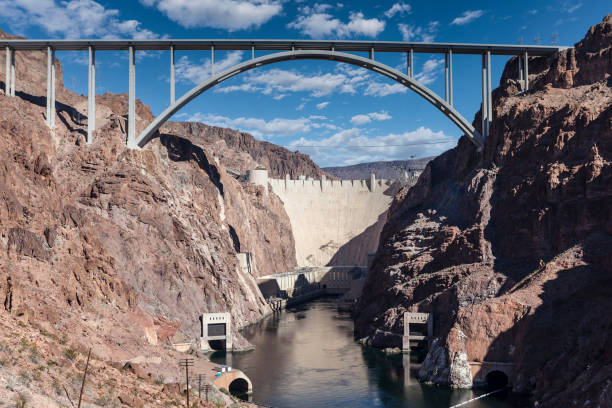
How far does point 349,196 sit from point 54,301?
110 meters

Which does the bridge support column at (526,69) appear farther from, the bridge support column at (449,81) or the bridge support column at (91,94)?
the bridge support column at (91,94)

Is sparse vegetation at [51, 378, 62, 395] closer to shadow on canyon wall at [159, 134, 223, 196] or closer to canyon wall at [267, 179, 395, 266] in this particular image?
shadow on canyon wall at [159, 134, 223, 196]

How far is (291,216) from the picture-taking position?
455ft

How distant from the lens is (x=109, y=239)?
6178 cm

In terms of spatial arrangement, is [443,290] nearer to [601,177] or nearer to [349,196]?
[601,177]

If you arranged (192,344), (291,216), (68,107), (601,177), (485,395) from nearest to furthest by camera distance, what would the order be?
(485,395), (601,177), (192,344), (68,107), (291,216)

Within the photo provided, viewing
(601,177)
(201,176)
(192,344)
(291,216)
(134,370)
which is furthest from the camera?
(291,216)

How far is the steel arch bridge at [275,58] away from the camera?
7206 cm

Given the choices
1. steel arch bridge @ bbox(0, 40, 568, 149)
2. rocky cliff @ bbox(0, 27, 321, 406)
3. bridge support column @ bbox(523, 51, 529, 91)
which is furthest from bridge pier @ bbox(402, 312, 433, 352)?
bridge support column @ bbox(523, 51, 529, 91)

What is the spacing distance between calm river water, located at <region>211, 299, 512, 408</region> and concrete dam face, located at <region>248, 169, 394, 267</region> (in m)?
56.1

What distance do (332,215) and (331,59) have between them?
237 feet

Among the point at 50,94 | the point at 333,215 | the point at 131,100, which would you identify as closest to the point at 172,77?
the point at 131,100

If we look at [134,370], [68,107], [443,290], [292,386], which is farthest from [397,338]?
[68,107]

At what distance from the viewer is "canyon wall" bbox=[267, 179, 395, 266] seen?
13788 centimetres
